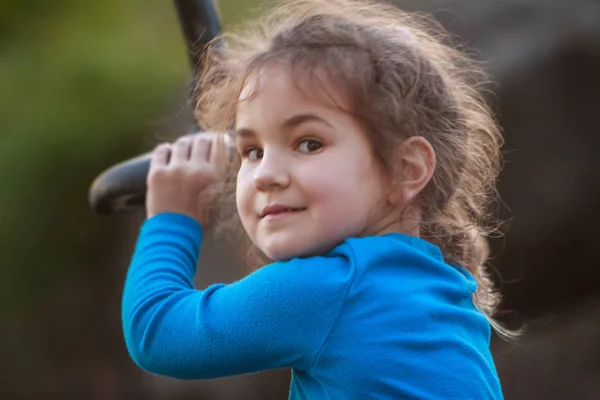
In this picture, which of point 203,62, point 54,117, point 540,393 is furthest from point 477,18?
point 203,62

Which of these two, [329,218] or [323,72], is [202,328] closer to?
[329,218]

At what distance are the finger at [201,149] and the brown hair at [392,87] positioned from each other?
0.03 metres

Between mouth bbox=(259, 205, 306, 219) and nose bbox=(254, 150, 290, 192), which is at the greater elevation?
nose bbox=(254, 150, 290, 192)

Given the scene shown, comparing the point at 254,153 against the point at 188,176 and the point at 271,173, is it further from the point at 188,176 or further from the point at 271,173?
the point at 188,176

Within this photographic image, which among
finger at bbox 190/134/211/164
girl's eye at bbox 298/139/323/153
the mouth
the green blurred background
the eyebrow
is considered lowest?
the green blurred background

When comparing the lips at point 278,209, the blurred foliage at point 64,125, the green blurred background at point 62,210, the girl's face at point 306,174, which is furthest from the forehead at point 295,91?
the blurred foliage at point 64,125

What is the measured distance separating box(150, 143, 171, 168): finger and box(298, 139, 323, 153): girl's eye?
0.29m

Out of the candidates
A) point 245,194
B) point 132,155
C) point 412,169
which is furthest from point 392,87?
point 132,155

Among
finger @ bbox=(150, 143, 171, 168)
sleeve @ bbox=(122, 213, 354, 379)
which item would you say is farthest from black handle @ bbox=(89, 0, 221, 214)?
sleeve @ bbox=(122, 213, 354, 379)

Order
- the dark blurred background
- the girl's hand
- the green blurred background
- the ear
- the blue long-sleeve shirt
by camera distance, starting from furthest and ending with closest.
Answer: the green blurred background → the dark blurred background → the girl's hand → the ear → the blue long-sleeve shirt

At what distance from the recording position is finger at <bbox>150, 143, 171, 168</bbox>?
3.83 ft

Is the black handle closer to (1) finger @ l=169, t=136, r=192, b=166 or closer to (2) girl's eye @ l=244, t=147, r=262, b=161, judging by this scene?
(1) finger @ l=169, t=136, r=192, b=166

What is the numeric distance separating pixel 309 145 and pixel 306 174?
36 millimetres

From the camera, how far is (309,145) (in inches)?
36.8
